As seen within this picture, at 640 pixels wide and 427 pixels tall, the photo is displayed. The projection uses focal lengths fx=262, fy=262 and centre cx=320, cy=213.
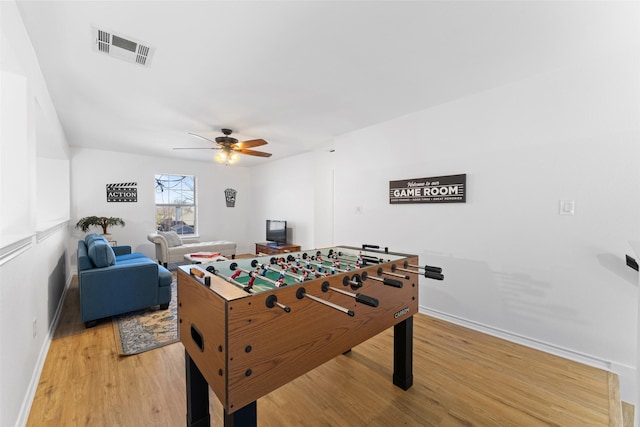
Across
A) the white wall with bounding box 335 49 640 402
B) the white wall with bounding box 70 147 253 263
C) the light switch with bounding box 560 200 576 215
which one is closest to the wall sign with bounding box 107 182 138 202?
the white wall with bounding box 70 147 253 263

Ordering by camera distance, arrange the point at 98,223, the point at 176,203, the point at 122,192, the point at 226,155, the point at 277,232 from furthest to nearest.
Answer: the point at 176,203, the point at 277,232, the point at 122,192, the point at 98,223, the point at 226,155

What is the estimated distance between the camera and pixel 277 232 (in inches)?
242

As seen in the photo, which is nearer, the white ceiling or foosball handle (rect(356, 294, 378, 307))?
foosball handle (rect(356, 294, 378, 307))

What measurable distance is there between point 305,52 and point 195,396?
2.45 meters

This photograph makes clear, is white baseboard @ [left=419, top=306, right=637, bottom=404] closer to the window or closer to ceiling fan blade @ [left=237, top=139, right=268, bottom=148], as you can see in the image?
ceiling fan blade @ [left=237, top=139, right=268, bottom=148]

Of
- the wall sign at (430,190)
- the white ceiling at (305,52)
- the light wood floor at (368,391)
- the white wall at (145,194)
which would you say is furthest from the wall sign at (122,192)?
the wall sign at (430,190)

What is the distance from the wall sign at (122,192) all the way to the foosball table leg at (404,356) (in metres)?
6.13

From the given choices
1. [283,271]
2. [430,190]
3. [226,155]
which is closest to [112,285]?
[226,155]

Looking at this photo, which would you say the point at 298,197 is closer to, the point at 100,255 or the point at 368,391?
the point at 100,255

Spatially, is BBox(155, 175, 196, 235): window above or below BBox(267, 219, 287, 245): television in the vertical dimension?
above

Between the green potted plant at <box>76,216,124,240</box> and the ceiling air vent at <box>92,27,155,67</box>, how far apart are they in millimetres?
4152

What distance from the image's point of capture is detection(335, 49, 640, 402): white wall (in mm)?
2070

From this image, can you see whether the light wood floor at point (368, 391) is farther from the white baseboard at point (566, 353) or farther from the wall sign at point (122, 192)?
the wall sign at point (122, 192)

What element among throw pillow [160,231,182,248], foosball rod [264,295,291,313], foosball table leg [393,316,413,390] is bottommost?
foosball table leg [393,316,413,390]
